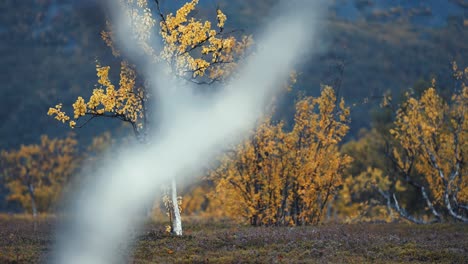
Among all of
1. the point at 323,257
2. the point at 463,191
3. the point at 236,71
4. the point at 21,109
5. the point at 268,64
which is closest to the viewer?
the point at 323,257

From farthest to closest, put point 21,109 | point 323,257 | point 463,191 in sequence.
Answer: point 21,109
point 463,191
point 323,257

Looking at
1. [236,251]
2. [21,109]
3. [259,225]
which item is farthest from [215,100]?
[21,109]

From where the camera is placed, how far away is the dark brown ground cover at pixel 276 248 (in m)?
17.1

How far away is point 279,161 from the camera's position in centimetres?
2884

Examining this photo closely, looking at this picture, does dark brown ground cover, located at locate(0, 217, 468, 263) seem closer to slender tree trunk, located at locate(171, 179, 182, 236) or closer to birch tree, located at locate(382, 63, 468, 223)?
slender tree trunk, located at locate(171, 179, 182, 236)

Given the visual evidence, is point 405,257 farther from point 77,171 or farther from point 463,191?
point 77,171

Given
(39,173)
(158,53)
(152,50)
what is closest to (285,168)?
(158,53)

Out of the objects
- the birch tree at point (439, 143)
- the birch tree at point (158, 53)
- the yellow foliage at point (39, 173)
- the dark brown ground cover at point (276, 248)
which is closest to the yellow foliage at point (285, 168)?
the birch tree at point (439, 143)

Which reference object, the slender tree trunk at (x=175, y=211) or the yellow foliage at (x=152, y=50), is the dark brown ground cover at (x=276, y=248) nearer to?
the slender tree trunk at (x=175, y=211)

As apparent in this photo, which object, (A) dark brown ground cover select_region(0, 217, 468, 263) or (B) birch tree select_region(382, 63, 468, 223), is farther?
(B) birch tree select_region(382, 63, 468, 223)

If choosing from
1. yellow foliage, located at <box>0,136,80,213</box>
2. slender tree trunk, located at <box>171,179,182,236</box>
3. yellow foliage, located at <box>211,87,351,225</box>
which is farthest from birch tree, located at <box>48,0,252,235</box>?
yellow foliage, located at <box>0,136,80,213</box>

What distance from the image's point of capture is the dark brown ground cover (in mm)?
17125

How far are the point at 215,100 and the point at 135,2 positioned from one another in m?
9.98

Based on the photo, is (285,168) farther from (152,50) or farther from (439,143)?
(152,50)
